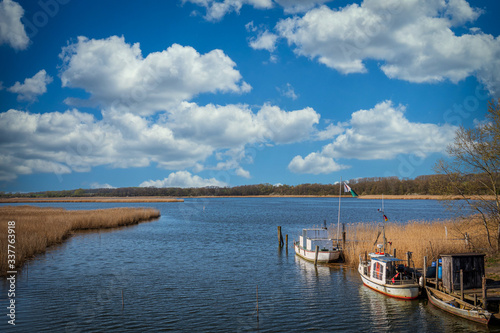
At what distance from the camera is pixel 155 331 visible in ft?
48.2

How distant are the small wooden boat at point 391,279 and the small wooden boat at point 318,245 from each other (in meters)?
6.82

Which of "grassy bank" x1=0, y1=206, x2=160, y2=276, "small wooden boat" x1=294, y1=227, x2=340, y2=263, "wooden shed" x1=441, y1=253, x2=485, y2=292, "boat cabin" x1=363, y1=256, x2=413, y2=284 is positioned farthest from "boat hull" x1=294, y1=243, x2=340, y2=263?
"grassy bank" x1=0, y1=206, x2=160, y2=276

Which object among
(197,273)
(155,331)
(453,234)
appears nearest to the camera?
(155,331)

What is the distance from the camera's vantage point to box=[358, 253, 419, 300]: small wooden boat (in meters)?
19.1

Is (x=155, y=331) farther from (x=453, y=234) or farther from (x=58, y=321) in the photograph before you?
(x=453, y=234)

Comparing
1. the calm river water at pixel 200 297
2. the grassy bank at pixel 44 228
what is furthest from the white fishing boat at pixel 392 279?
the grassy bank at pixel 44 228

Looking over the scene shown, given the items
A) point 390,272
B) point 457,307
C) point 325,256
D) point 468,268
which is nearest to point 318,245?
point 325,256

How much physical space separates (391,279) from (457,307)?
3848 millimetres

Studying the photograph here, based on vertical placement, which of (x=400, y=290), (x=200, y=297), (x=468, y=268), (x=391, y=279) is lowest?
(x=200, y=297)

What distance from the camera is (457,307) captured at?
1627 centimetres

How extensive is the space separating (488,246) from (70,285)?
29.6 meters

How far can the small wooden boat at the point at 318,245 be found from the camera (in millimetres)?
28266

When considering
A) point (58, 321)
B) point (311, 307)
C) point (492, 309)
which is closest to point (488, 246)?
point (492, 309)

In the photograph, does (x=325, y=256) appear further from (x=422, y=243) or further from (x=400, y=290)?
(x=400, y=290)
